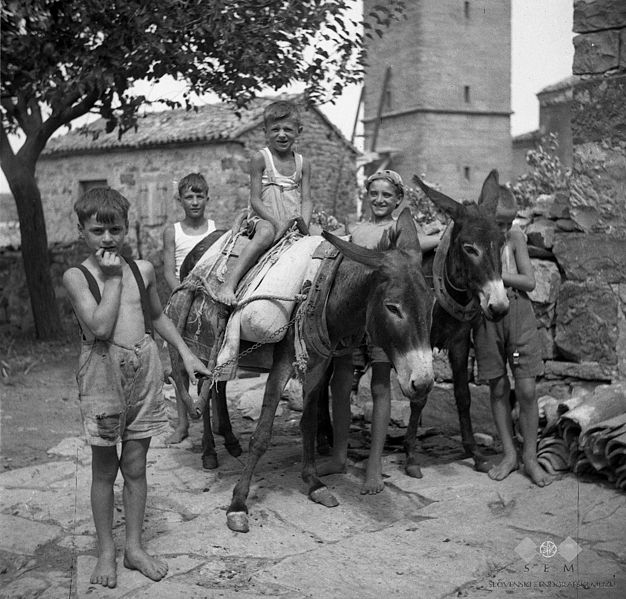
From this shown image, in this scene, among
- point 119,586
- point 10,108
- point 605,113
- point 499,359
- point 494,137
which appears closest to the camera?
point 119,586

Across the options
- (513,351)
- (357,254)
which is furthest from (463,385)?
(357,254)

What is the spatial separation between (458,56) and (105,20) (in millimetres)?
24686

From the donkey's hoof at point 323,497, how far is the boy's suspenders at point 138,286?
5.00ft

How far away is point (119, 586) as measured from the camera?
126 inches

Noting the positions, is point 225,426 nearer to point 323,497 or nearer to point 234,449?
point 234,449

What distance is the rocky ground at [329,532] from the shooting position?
3.28 meters

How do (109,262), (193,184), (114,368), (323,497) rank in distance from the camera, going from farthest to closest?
1. (193,184)
2. (323,497)
3. (114,368)
4. (109,262)

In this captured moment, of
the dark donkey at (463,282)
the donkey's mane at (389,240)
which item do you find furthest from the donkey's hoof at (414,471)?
the donkey's mane at (389,240)

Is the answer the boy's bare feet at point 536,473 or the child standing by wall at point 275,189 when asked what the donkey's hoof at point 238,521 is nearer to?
the child standing by wall at point 275,189

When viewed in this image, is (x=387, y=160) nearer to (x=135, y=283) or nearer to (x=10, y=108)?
(x=10, y=108)

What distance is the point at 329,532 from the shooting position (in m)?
3.93

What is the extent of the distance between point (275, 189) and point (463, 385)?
179cm

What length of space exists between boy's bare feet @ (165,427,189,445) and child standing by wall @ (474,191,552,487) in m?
2.44

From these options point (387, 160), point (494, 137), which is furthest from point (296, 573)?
point (494, 137)
